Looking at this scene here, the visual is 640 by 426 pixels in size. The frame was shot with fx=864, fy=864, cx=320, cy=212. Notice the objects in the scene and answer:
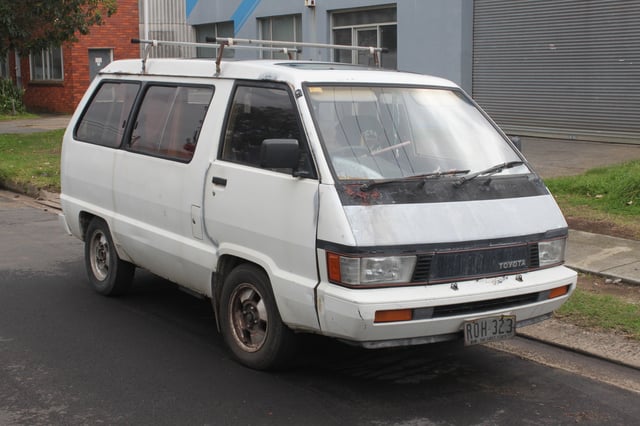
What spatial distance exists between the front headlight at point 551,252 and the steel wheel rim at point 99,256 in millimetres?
3742

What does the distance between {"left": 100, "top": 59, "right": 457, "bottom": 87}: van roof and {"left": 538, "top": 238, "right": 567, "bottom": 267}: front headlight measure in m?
1.43

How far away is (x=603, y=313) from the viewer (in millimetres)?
6578

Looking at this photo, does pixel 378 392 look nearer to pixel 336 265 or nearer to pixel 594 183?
pixel 336 265

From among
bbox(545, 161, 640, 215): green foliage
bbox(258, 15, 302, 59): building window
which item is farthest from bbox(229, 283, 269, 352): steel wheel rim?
bbox(258, 15, 302, 59): building window

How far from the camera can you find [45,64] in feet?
109

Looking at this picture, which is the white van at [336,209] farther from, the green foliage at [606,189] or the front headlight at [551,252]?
the green foliage at [606,189]

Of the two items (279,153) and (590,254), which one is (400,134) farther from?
(590,254)

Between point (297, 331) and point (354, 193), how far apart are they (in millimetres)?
933

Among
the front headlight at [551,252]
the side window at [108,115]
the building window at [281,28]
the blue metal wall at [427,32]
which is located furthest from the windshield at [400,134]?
the building window at [281,28]

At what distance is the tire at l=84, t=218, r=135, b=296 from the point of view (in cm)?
721

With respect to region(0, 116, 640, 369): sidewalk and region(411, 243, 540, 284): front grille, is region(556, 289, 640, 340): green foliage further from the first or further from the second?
region(411, 243, 540, 284): front grille

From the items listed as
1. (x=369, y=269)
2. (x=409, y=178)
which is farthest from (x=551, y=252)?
(x=369, y=269)

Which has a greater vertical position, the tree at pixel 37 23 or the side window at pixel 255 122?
the tree at pixel 37 23

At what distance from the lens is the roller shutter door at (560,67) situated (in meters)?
16.0
